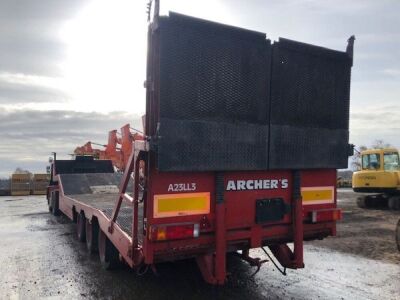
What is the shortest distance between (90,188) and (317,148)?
8.51m

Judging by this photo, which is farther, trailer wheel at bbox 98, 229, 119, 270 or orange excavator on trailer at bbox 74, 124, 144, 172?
orange excavator on trailer at bbox 74, 124, 144, 172

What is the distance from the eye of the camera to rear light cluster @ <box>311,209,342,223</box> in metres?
5.54

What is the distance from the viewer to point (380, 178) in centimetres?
1811

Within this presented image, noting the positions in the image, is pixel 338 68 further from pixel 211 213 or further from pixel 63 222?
pixel 63 222

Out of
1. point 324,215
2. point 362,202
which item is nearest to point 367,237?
point 324,215

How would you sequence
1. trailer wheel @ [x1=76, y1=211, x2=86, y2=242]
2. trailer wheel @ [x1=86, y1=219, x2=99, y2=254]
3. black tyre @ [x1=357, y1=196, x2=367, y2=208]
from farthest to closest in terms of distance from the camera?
black tyre @ [x1=357, y1=196, x2=367, y2=208]
trailer wheel @ [x1=76, y1=211, x2=86, y2=242]
trailer wheel @ [x1=86, y1=219, x2=99, y2=254]

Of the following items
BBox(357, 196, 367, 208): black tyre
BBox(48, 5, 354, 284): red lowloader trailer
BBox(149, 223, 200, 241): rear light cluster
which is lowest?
BBox(357, 196, 367, 208): black tyre

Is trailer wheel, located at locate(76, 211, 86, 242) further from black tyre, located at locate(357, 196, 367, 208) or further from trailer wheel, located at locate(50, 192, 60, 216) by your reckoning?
black tyre, located at locate(357, 196, 367, 208)

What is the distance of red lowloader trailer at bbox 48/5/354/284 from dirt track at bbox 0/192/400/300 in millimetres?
786

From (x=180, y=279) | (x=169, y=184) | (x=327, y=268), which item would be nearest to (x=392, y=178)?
(x=327, y=268)

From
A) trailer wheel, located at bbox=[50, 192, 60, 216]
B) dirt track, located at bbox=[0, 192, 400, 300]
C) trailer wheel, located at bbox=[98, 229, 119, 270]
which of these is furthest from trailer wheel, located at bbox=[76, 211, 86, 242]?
trailer wheel, located at bbox=[50, 192, 60, 216]

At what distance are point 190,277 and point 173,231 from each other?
7.42 feet

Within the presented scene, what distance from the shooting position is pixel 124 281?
A: 6.11m

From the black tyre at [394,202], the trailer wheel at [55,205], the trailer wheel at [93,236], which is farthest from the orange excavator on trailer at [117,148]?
the black tyre at [394,202]
